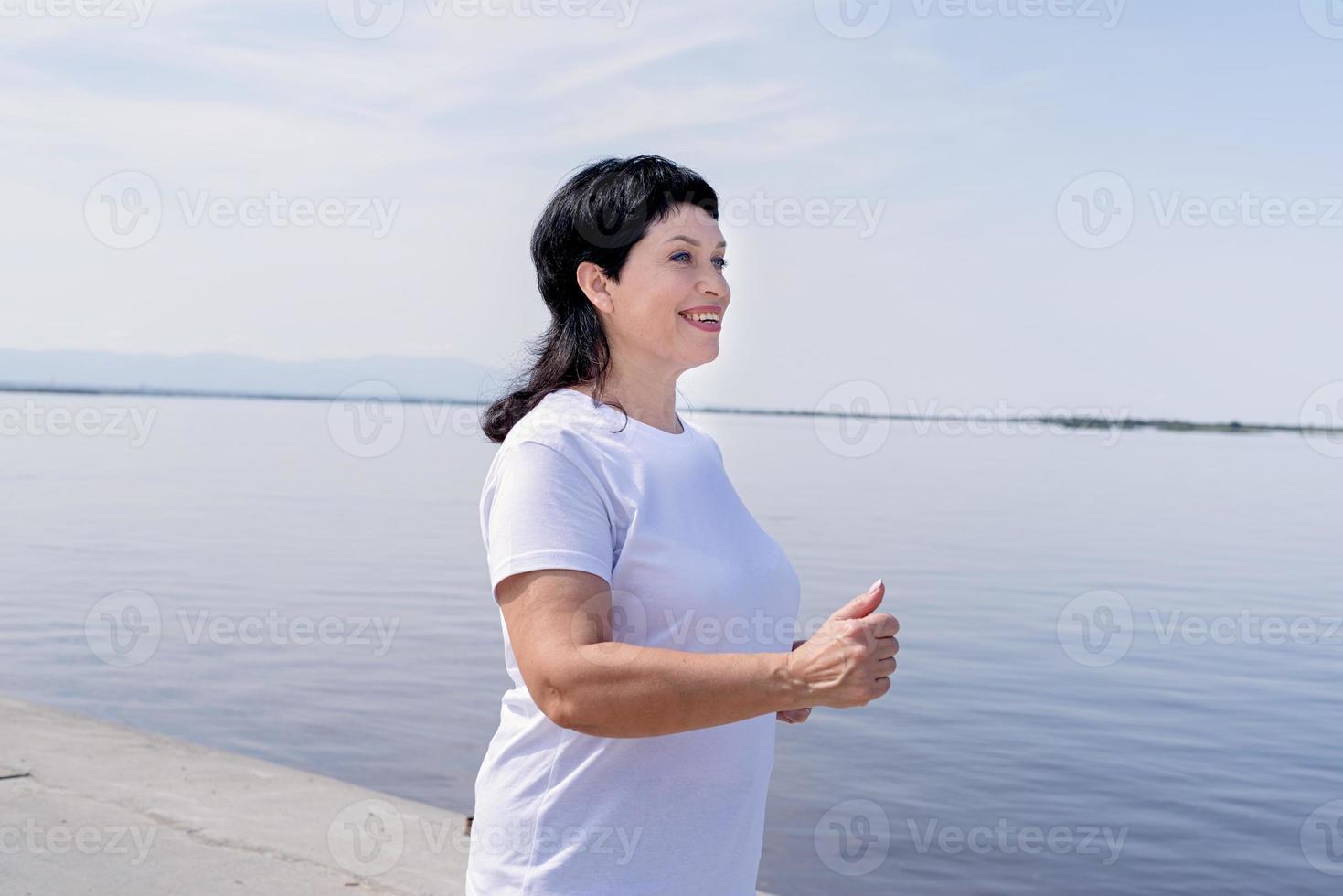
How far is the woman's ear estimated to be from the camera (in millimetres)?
1807

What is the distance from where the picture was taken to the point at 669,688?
1.41m

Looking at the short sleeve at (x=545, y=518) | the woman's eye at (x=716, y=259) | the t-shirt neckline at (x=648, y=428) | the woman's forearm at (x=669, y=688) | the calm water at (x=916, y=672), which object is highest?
the calm water at (x=916, y=672)

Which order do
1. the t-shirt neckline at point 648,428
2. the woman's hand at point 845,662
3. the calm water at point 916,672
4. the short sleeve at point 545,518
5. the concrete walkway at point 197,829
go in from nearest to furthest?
the woman's hand at point 845,662
the short sleeve at point 545,518
the t-shirt neckline at point 648,428
the concrete walkway at point 197,829
the calm water at point 916,672

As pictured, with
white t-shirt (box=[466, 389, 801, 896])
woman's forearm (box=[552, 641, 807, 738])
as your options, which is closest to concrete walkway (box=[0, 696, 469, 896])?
white t-shirt (box=[466, 389, 801, 896])

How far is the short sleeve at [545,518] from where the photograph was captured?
148 cm

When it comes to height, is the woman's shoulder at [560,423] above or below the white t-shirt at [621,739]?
above

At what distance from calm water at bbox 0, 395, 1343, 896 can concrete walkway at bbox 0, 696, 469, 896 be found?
5.51ft

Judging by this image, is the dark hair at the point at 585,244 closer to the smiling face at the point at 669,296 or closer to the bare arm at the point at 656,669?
the smiling face at the point at 669,296

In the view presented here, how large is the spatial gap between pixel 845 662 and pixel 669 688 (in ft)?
0.62

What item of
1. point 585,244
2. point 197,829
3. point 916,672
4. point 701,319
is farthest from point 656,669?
point 916,672

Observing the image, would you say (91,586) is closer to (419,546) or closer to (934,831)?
(419,546)

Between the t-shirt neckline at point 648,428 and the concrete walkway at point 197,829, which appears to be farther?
the concrete walkway at point 197,829

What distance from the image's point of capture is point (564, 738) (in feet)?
5.17

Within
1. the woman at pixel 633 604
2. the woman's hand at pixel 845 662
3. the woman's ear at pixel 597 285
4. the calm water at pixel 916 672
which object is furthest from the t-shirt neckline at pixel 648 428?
the calm water at pixel 916 672
